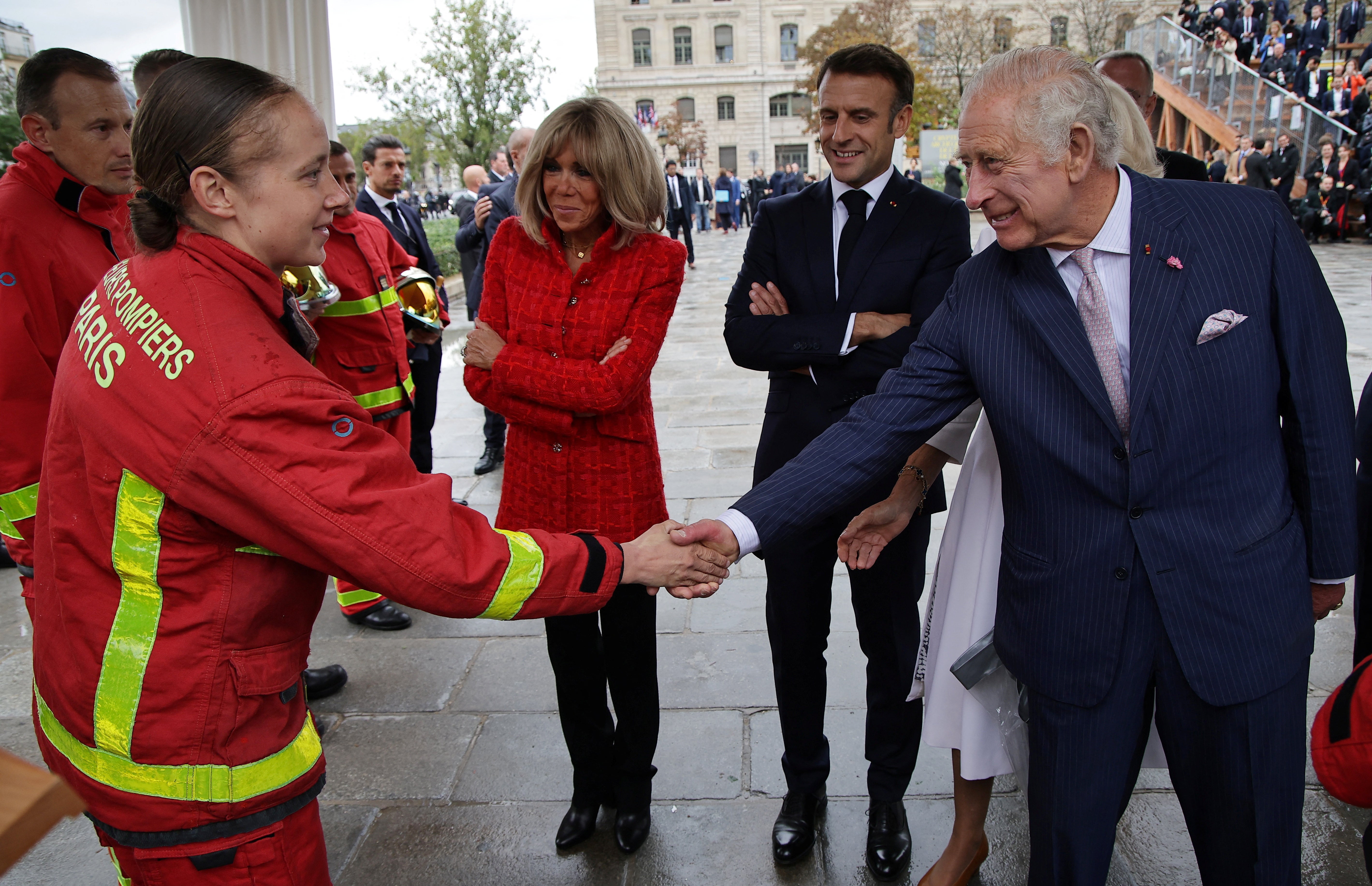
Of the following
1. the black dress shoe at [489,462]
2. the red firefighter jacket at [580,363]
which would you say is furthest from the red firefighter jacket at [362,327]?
the black dress shoe at [489,462]

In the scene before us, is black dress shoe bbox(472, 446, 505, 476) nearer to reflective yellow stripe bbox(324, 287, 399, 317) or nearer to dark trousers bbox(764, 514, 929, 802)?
reflective yellow stripe bbox(324, 287, 399, 317)

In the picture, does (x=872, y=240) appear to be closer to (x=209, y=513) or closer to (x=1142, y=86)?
(x=1142, y=86)

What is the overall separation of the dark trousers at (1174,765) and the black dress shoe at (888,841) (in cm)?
65

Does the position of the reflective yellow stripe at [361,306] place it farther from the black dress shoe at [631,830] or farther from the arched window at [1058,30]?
the arched window at [1058,30]

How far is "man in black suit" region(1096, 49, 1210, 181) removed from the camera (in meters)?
3.16

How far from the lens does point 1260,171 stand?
53.2 feet

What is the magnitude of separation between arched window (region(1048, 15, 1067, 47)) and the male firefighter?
4405 centimetres

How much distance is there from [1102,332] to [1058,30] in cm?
4666

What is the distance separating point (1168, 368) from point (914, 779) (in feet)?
5.66

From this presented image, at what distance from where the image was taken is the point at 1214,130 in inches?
820

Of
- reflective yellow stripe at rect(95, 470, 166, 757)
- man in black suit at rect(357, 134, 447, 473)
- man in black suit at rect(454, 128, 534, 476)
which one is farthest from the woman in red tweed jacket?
man in black suit at rect(454, 128, 534, 476)

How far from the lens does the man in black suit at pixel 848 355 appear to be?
2.61 m

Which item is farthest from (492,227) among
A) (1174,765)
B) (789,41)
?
(789,41)

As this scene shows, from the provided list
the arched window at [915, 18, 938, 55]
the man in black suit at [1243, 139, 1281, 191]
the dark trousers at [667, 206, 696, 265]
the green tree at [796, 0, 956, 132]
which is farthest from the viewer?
the arched window at [915, 18, 938, 55]
